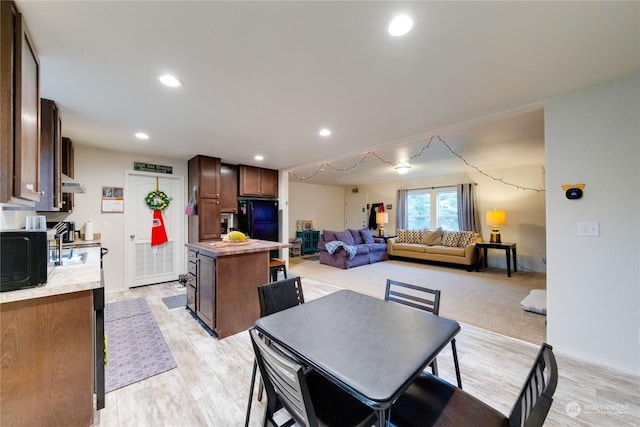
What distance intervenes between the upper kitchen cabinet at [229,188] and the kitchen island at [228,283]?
6.36 ft

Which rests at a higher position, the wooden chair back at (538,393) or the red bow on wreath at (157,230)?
the red bow on wreath at (157,230)

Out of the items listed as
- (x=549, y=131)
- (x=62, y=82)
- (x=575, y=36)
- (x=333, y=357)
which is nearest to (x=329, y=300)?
(x=333, y=357)

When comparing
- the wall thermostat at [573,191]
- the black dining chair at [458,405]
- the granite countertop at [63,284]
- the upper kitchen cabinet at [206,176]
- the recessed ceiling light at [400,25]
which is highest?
the recessed ceiling light at [400,25]

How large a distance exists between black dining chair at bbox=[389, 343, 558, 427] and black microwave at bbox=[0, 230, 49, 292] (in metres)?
1.95

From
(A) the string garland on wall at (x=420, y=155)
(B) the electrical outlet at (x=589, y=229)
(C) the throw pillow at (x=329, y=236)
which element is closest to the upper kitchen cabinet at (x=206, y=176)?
(A) the string garland on wall at (x=420, y=155)

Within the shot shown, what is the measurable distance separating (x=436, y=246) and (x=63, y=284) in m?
6.58

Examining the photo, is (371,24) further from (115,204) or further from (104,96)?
(115,204)

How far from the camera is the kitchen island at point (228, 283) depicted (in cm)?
255

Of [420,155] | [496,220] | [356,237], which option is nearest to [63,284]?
[420,155]

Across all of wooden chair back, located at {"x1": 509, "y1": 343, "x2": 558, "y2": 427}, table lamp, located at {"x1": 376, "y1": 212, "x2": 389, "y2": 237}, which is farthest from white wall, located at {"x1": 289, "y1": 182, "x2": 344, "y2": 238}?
wooden chair back, located at {"x1": 509, "y1": 343, "x2": 558, "y2": 427}

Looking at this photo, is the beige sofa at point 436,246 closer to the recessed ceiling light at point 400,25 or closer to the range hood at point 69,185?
the recessed ceiling light at point 400,25

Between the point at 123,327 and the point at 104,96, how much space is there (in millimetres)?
2434

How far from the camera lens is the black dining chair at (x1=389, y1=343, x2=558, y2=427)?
0.88 metres

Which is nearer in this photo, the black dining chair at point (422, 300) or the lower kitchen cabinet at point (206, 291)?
the black dining chair at point (422, 300)
